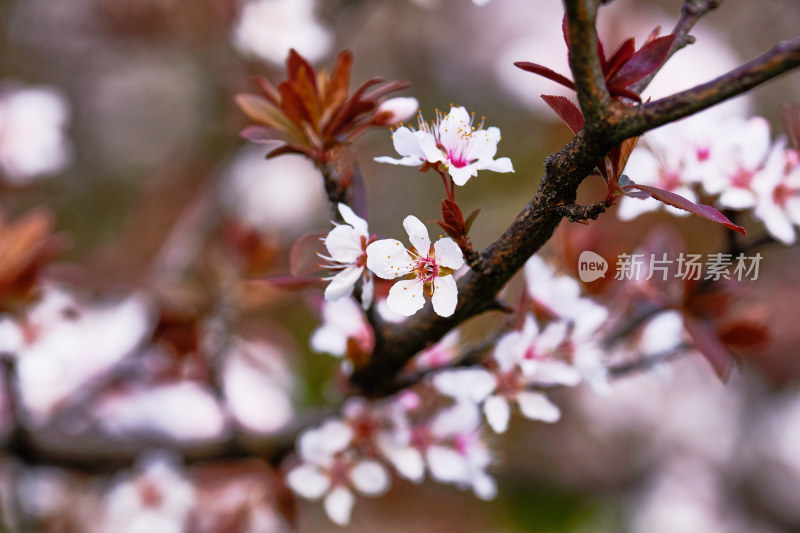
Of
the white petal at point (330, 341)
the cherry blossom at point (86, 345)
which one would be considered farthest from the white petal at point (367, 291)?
the cherry blossom at point (86, 345)

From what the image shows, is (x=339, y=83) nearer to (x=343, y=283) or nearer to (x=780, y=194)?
(x=343, y=283)

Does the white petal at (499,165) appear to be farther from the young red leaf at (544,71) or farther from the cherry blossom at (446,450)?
the cherry blossom at (446,450)

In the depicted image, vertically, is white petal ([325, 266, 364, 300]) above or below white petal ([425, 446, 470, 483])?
above

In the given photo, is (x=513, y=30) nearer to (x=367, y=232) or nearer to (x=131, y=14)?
(x=131, y=14)

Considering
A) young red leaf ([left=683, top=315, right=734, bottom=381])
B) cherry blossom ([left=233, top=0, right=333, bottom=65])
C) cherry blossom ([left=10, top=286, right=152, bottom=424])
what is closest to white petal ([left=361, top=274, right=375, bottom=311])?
young red leaf ([left=683, top=315, right=734, bottom=381])

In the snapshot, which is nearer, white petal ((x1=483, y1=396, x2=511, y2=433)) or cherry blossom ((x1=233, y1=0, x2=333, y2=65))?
white petal ((x1=483, y1=396, x2=511, y2=433))

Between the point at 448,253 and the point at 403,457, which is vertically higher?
the point at 448,253

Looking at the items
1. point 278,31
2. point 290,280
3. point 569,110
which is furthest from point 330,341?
point 278,31

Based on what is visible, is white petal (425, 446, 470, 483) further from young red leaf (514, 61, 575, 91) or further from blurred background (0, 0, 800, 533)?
young red leaf (514, 61, 575, 91)
